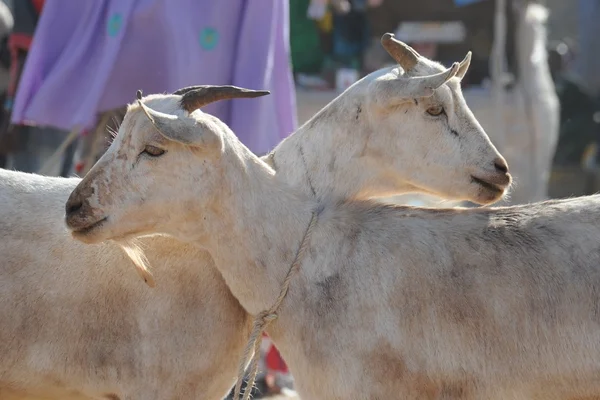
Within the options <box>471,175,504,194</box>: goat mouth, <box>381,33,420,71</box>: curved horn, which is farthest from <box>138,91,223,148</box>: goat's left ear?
<box>471,175,504,194</box>: goat mouth

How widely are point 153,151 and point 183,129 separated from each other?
155mm

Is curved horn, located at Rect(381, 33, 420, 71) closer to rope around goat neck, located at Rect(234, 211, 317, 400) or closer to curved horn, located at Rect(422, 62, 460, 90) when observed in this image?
curved horn, located at Rect(422, 62, 460, 90)

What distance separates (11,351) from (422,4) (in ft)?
19.6

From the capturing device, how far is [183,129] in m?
3.62

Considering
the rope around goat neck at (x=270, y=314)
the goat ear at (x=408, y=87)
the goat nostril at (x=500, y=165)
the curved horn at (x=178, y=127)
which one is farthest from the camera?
the goat nostril at (x=500, y=165)

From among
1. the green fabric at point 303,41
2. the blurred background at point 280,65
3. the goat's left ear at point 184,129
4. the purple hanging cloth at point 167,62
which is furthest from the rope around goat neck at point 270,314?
the green fabric at point 303,41

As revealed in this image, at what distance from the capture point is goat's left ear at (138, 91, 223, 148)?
141 inches

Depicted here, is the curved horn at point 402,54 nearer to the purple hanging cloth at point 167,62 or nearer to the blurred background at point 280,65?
the blurred background at point 280,65

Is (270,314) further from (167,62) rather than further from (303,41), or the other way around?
(303,41)

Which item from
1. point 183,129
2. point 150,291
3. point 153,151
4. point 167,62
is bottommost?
point 150,291

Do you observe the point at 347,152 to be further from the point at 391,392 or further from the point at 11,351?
the point at 11,351

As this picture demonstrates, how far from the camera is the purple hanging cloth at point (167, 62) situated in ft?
17.3

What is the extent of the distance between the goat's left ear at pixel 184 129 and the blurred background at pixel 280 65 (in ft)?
4.18

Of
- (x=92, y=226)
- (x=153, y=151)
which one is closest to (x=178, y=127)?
(x=153, y=151)
